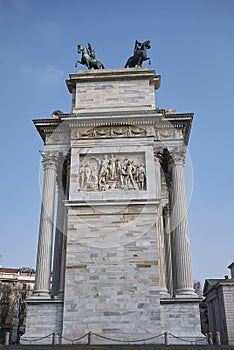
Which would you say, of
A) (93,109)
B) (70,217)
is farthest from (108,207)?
(93,109)

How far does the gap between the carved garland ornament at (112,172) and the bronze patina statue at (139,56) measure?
24.3 feet

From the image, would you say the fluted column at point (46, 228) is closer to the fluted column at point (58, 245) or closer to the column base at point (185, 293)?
the fluted column at point (58, 245)

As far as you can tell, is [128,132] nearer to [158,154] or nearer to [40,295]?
[158,154]

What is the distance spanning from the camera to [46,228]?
20281mm

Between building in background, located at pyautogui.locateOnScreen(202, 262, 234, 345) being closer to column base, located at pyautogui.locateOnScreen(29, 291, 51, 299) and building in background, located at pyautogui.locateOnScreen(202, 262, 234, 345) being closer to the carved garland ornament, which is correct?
the carved garland ornament

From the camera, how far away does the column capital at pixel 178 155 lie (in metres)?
21.4

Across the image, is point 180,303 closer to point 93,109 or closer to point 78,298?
Answer: point 78,298

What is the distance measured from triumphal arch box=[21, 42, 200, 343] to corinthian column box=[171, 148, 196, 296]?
0.18 ft

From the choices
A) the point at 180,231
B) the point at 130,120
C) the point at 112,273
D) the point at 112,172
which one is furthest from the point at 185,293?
the point at 130,120

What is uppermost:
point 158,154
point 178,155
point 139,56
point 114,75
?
point 139,56

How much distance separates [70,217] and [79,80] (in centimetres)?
928

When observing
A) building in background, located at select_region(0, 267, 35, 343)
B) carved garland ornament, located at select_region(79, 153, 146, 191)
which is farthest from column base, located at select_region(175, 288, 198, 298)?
building in background, located at select_region(0, 267, 35, 343)

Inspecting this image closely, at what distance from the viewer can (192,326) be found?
17531mm

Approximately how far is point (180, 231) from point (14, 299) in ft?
145
